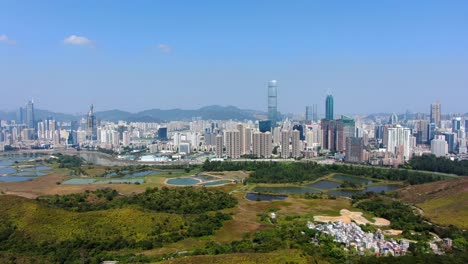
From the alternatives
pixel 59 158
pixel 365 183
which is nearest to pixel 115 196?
pixel 365 183

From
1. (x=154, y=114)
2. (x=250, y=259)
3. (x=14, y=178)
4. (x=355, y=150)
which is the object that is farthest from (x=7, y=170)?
(x=154, y=114)

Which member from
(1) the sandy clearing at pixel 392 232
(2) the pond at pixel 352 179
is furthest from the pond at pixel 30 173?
(1) the sandy clearing at pixel 392 232

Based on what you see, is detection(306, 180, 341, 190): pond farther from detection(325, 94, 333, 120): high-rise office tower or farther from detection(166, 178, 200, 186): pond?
detection(325, 94, 333, 120): high-rise office tower

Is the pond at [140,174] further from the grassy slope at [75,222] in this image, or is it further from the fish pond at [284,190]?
the grassy slope at [75,222]

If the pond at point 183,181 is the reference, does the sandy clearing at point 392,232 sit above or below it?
above

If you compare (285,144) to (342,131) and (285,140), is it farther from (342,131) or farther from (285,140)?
(342,131)

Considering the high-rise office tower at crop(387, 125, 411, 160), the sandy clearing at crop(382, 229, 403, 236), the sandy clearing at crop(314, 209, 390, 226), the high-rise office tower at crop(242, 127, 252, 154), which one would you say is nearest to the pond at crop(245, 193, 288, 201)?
the sandy clearing at crop(314, 209, 390, 226)
